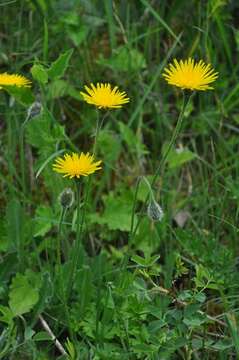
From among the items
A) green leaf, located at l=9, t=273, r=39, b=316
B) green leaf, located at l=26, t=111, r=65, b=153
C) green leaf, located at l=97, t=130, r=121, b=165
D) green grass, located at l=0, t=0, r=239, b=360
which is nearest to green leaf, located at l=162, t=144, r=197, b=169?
green grass, located at l=0, t=0, r=239, b=360

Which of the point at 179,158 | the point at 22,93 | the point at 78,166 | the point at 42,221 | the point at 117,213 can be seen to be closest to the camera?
the point at 78,166

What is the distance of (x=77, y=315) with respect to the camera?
5.81 ft

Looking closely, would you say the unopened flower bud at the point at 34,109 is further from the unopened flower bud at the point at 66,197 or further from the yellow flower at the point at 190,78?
the yellow flower at the point at 190,78

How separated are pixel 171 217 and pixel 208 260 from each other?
0.38m

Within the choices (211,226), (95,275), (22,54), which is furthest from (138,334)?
(22,54)

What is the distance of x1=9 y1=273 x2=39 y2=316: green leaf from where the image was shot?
5.83 feet

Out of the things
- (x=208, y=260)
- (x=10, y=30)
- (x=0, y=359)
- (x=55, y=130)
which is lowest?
(x=0, y=359)

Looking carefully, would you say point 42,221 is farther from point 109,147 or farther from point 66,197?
point 109,147

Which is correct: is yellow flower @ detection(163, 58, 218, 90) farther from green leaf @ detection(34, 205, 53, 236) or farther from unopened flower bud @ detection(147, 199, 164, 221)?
green leaf @ detection(34, 205, 53, 236)

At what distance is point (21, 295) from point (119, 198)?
527 millimetres

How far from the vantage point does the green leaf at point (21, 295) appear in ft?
5.83

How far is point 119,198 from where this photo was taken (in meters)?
2.22

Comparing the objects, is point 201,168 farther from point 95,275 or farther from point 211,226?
point 95,275

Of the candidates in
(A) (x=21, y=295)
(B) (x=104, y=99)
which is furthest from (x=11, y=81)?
(A) (x=21, y=295)
